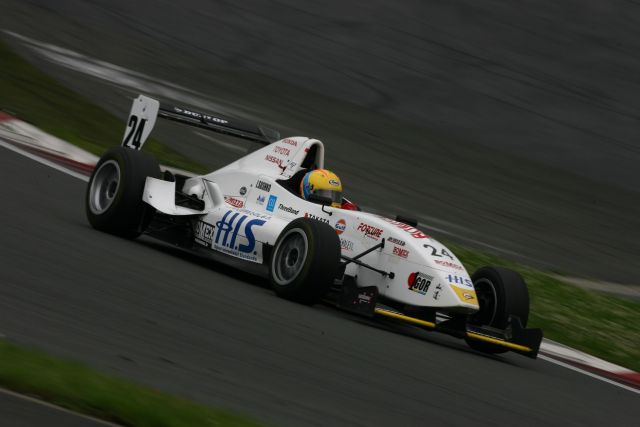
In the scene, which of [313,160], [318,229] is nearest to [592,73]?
[313,160]

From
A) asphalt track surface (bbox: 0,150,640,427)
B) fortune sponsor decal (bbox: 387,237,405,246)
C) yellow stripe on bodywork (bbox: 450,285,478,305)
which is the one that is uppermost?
fortune sponsor decal (bbox: 387,237,405,246)

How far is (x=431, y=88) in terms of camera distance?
1998 centimetres

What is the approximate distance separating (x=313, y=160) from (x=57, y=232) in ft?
8.25

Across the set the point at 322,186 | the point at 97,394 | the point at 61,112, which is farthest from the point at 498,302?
the point at 61,112

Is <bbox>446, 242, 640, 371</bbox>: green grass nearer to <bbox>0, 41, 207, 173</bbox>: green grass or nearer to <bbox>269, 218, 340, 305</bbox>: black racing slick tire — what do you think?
<bbox>269, 218, 340, 305</bbox>: black racing slick tire

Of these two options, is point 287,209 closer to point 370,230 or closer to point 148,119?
point 370,230

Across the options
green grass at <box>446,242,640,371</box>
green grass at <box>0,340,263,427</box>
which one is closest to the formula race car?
green grass at <box>446,242,640,371</box>

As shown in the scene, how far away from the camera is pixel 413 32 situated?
69.5 feet

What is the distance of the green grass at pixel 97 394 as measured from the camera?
4836 mm

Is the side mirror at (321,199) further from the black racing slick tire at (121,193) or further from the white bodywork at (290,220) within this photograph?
the black racing slick tire at (121,193)

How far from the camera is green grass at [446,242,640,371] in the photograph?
442 inches

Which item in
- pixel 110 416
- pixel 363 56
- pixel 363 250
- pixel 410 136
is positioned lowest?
pixel 110 416

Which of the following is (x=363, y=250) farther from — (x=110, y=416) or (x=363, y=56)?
(x=363, y=56)

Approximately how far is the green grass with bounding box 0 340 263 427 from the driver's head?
15.6ft
